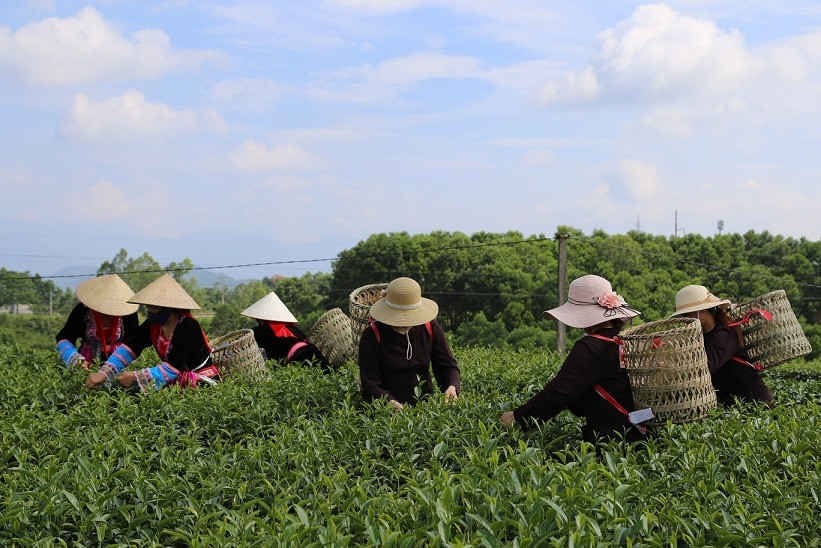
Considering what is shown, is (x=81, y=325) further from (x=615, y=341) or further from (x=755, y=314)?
(x=755, y=314)

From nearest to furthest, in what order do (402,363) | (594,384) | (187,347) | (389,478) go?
1. (389,478)
2. (594,384)
3. (402,363)
4. (187,347)

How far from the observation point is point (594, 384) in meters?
4.26

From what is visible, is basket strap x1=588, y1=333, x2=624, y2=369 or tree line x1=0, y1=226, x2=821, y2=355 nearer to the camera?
basket strap x1=588, y1=333, x2=624, y2=369

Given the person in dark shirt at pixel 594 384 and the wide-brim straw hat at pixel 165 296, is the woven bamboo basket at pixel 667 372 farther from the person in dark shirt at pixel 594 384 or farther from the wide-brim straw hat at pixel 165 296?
the wide-brim straw hat at pixel 165 296

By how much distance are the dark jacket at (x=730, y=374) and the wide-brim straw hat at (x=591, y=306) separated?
128 cm

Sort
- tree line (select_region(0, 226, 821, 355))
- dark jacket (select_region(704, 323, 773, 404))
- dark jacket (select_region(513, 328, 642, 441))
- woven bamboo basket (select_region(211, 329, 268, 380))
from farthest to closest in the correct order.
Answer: tree line (select_region(0, 226, 821, 355)) < woven bamboo basket (select_region(211, 329, 268, 380)) < dark jacket (select_region(704, 323, 773, 404)) < dark jacket (select_region(513, 328, 642, 441))

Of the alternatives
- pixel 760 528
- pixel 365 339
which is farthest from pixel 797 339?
pixel 760 528

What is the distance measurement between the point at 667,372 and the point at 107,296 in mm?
4571

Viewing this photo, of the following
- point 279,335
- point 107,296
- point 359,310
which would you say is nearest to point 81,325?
point 107,296

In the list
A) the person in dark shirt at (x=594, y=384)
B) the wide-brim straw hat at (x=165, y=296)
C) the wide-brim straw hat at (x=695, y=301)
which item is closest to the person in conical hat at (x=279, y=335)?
the wide-brim straw hat at (x=165, y=296)

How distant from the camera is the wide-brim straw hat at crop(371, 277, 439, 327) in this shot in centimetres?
543

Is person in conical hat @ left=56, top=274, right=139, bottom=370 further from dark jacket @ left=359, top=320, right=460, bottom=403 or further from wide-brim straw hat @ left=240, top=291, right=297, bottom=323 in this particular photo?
dark jacket @ left=359, top=320, right=460, bottom=403

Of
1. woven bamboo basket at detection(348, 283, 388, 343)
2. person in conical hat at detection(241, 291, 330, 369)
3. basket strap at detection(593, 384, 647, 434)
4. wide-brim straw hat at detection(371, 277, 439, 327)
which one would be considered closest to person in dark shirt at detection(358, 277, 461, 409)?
wide-brim straw hat at detection(371, 277, 439, 327)

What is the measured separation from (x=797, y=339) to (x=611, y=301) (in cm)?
246
